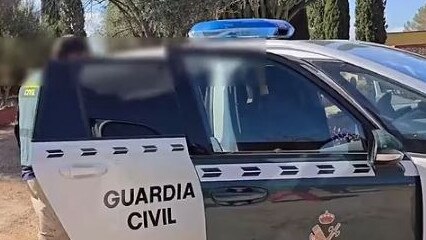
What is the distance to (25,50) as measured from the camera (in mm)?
3037

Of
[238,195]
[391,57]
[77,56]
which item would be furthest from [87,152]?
[391,57]

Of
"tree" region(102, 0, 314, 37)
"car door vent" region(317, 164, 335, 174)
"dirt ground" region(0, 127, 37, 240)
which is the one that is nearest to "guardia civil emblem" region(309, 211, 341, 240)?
"car door vent" region(317, 164, 335, 174)

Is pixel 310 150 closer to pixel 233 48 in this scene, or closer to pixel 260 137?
pixel 260 137

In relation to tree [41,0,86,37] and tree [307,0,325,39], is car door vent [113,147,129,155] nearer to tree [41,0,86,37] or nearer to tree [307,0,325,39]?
tree [41,0,86,37]

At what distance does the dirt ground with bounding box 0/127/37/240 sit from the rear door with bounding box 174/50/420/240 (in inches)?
124

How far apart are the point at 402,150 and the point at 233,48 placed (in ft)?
2.83

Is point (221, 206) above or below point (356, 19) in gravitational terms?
above

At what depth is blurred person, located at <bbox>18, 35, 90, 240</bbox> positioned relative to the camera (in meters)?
2.62

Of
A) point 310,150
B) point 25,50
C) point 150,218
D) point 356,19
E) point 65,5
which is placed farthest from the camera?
point 356,19

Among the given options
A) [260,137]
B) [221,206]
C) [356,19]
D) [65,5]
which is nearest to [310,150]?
[260,137]

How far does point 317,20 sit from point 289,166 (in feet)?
63.8

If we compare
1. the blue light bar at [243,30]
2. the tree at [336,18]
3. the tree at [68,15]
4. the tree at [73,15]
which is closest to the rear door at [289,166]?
the blue light bar at [243,30]

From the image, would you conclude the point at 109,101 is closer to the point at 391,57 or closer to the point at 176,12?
the point at 391,57

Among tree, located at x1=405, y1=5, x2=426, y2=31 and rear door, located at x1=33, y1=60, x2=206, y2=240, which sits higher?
rear door, located at x1=33, y1=60, x2=206, y2=240
